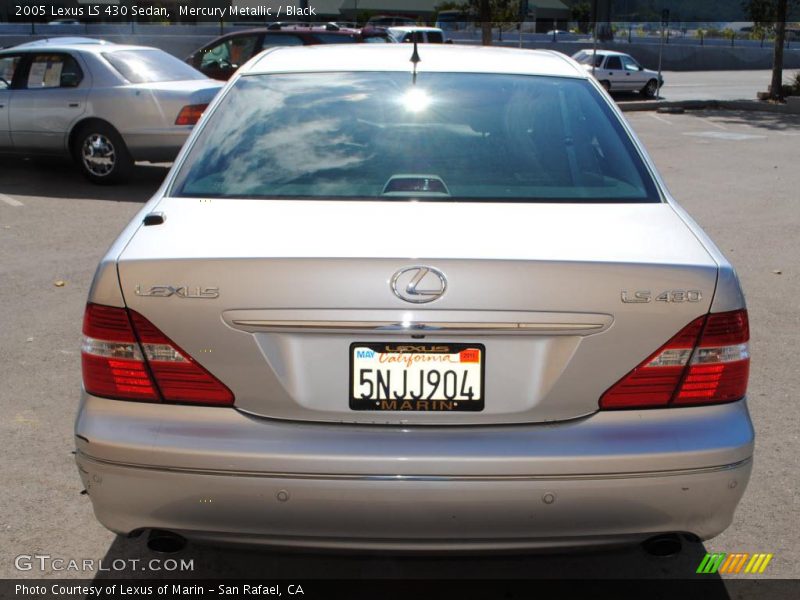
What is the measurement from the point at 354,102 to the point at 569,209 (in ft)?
3.23

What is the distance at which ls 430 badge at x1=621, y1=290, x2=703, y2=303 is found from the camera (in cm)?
274

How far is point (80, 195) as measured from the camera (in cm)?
1171

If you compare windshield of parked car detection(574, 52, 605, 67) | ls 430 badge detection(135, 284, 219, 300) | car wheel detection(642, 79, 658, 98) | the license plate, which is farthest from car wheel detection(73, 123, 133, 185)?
car wheel detection(642, 79, 658, 98)

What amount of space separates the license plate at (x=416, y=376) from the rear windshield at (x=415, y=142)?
71 cm

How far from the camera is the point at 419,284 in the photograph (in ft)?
8.81

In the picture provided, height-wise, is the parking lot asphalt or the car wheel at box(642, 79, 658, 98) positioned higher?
the car wheel at box(642, 79, 658, 98)

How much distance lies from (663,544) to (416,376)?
86 centimetres

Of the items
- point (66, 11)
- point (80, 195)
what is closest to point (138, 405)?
point (80, 195)

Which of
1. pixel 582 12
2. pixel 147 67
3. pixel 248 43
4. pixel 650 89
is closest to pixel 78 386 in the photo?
pixel 147 67

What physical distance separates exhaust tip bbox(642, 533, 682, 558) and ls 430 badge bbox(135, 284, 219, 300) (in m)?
1.35

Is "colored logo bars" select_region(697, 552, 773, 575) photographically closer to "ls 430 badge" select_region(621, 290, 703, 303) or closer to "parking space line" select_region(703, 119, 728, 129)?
"ls 430 badge" select_region(621, 290, 703, 303)

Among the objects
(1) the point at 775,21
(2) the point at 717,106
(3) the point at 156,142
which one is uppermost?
(1) the point at 775,21

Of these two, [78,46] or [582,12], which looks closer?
[78,46]

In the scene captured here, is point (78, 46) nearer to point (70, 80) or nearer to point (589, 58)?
point (70, 80)
